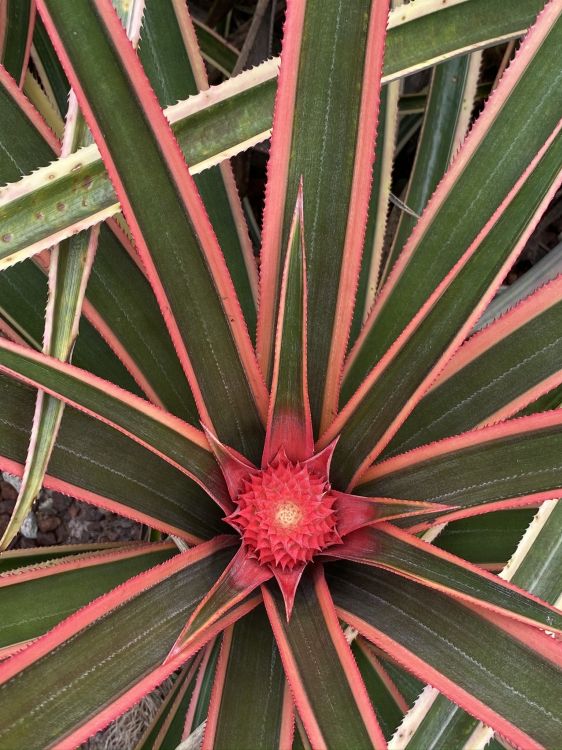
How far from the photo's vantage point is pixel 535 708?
0.59 meters

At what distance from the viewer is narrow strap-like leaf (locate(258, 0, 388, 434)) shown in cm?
62

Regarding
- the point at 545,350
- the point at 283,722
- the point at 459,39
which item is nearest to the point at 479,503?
the point at 545,350

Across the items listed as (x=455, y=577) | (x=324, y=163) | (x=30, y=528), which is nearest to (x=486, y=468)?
(x=455, y=577)

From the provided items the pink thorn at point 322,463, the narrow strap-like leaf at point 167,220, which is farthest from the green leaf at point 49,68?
the pink thorn at point 322,463

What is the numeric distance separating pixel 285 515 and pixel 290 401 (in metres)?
0.10

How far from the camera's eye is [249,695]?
667 millimetres

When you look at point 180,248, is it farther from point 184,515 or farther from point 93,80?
point 184,515

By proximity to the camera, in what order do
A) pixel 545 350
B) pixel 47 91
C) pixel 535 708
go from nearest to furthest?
1. pixel 535 708
2. pixel 545 350
3. pixel 47 91

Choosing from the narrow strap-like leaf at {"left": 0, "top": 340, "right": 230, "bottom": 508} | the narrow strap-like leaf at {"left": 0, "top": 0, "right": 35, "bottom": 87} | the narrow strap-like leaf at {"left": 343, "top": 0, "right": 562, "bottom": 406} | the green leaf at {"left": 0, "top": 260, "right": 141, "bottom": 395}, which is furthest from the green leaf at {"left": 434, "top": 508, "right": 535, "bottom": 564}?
the narrow strap-like leaf at {"left": 0, "top": 0, "right": 35, "bottom": 87}

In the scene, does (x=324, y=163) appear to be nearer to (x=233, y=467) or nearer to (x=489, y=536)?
(x=233, y=467)

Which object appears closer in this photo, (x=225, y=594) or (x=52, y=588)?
(x=225, y=594)

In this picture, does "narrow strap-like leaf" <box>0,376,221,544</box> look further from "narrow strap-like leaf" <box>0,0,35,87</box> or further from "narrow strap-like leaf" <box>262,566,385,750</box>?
"narrow strap-like leaf" <box>0,0,35,87</box>

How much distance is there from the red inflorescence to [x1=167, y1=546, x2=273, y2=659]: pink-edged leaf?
0.5 inches

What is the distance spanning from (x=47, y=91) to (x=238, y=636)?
777 millimetres
